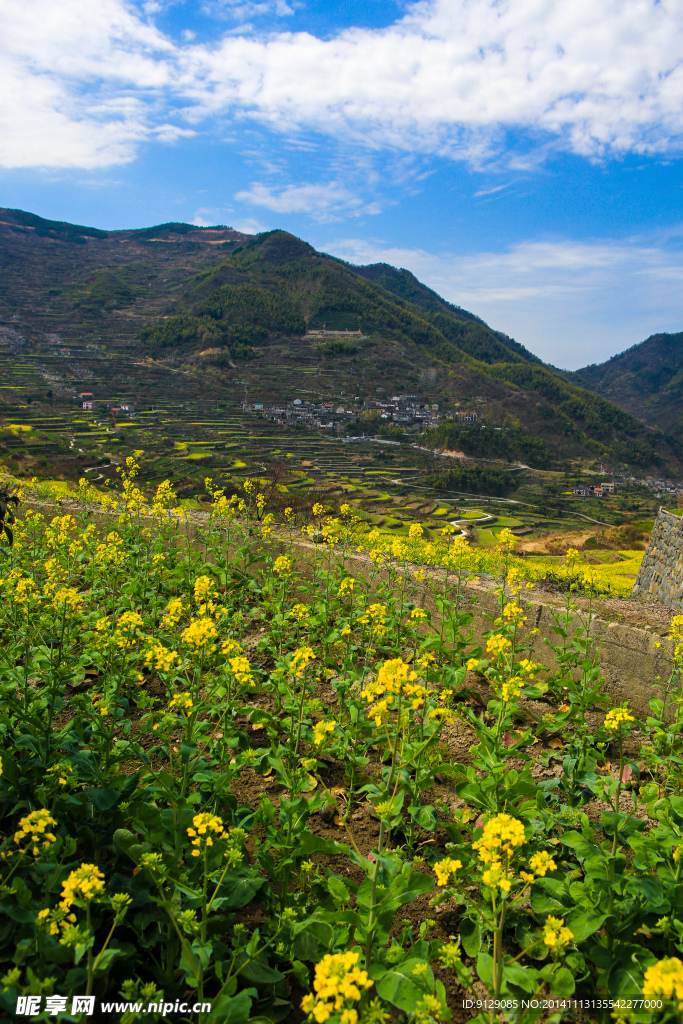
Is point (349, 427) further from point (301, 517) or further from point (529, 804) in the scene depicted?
point (529, 804)

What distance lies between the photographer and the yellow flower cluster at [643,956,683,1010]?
4.75 ft

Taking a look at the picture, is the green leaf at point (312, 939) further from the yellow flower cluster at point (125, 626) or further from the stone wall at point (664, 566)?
the stone wall at point (664, 566)

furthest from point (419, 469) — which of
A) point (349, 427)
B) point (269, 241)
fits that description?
point (269, 241)

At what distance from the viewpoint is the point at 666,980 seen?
4.78ft

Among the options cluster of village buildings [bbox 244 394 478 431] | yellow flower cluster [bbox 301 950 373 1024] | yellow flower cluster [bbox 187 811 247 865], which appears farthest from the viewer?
cluster of village buildings [bbox 244 394 478 431]

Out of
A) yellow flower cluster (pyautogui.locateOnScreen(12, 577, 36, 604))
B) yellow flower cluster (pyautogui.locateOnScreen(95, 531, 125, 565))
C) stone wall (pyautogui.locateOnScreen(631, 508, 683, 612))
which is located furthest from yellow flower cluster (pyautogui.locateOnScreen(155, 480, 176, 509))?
stone wall (pyautogui.locateOnScreen(631, 508, 683, 612))

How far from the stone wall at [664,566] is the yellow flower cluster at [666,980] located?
8694 mm

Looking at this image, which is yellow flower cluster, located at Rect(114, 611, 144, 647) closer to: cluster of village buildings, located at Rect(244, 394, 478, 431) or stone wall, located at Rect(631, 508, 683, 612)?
stone wall, located at Rect(631, 508, 683, 612)

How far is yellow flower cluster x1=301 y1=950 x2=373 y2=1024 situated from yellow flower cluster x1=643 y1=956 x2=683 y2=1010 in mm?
796

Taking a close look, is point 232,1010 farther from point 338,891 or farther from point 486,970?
point 486,970

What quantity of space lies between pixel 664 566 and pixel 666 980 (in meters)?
10.6

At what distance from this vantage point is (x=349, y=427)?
296ft

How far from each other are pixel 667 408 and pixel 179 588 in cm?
19203

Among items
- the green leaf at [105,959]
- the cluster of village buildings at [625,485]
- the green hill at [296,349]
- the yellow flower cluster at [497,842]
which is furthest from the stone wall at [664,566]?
the green hill at [296,349]
